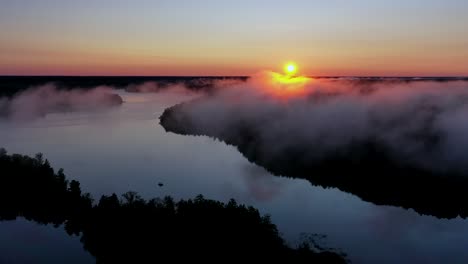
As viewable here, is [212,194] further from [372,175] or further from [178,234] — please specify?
[372,175]

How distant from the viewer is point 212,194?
309 ft

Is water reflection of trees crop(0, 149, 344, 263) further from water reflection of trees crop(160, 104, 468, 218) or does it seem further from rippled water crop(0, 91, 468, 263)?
water reflection of trees crop(160, 104, 468, 218)

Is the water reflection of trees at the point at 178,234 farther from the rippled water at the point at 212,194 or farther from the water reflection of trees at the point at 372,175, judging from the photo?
the water reflection of trees at the point at 372,175

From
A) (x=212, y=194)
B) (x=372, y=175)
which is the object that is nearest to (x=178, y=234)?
(x=212, y=194)

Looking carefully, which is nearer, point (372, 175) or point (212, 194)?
point (212, 194)

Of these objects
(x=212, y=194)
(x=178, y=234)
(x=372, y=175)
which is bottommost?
(x=372, y=175)

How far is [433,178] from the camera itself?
458ft

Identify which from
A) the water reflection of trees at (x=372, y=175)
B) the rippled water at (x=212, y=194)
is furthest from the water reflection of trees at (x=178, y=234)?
the water reflection of trees at (x=372, y=175)

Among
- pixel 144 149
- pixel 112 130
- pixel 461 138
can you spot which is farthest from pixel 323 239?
pixel 461 138

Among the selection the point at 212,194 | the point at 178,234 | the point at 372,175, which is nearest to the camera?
the point at 178,234

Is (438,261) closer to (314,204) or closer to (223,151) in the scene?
(314,204)

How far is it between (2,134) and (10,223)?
306 ft

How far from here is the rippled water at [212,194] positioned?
6825cm

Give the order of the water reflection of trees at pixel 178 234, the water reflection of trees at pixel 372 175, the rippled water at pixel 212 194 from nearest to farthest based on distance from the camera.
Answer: the water reflection of trees at pixel 178 234, the rippled water at pixel 212 194, the water reflection of trees at pixel 372 175
